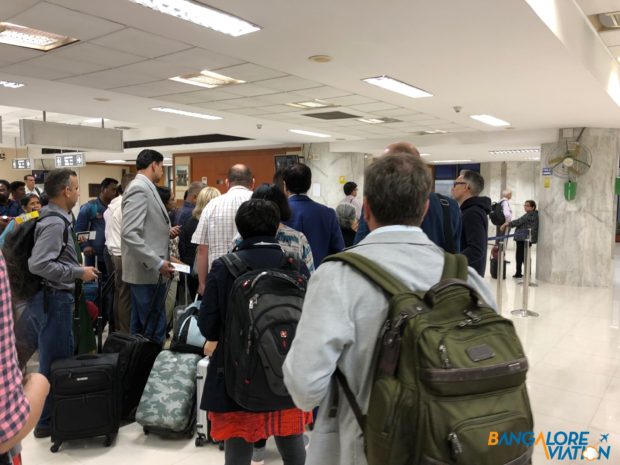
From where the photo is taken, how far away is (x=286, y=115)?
8133mm

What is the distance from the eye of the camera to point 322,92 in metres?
6.24

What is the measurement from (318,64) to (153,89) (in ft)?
8.08

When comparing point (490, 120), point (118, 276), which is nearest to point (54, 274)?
point (118, 276)

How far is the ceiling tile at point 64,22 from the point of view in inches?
138

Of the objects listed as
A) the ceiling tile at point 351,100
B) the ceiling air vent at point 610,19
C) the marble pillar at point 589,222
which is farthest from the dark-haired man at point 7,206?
the marble pillar at point 589,222

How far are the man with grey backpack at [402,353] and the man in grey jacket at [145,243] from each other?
7.98ft

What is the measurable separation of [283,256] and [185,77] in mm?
4140

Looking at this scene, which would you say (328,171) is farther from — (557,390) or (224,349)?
(224,349)

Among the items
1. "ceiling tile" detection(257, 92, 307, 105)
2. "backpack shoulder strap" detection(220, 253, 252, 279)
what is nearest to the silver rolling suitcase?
"backpack shoulder strap" detection(220, 253, 252, 279)

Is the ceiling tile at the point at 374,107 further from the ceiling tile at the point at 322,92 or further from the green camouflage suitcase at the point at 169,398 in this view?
the green camouflage suitcase at the point at 169,398

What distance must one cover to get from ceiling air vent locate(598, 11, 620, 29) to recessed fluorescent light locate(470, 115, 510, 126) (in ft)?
9.85

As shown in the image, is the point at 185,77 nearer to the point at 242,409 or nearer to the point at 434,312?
the point at 242,409

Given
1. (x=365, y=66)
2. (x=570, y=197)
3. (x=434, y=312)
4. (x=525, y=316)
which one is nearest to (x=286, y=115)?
(x=365, y=66)

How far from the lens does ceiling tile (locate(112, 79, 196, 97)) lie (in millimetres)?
5922
